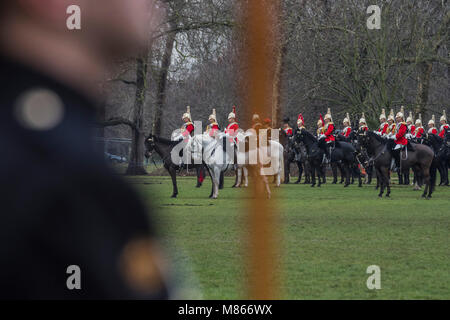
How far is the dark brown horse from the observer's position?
2316 centimetres

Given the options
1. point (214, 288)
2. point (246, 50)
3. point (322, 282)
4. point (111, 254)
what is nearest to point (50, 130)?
point (111, 254)

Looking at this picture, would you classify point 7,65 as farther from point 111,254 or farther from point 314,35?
point 314,35

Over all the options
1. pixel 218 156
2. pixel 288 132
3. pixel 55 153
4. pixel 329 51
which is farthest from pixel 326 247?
pixel 329 51

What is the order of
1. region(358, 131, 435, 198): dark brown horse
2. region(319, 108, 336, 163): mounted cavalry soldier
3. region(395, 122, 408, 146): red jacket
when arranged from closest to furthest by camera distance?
region(358, 131, 435, 198): dark brown horse
region(395, 122, 408, 146): red jacket
region(319, 108, 336, 163): mounted cavalry soldier

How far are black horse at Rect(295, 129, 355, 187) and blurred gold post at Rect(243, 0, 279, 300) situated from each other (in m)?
2.41

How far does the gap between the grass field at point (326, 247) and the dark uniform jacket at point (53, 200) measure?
11 centimetres

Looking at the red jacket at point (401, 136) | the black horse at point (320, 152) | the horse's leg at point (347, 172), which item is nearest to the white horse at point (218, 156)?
the red jacket at point (401, 136)

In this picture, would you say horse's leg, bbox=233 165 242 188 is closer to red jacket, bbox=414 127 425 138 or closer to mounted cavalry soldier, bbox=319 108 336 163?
mounted cavalry soldier, bbox=319 108 336 163

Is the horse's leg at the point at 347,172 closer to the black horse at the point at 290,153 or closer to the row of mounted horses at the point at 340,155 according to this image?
the row of mounted horses at the point at 340,155

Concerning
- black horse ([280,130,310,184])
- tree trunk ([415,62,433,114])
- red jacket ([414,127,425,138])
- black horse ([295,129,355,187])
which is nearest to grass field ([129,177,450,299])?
black horse ([295,129,355,187])

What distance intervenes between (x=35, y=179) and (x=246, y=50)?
37469 millimetres

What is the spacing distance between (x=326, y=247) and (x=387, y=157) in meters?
13.0
